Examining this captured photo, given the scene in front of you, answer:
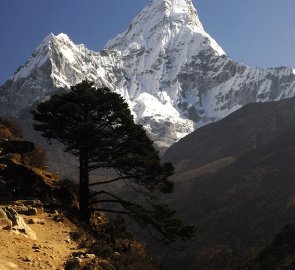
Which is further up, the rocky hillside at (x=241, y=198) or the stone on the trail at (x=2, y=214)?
the rocky hillside at (x=241, y=198)

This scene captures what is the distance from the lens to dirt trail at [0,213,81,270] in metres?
15.6

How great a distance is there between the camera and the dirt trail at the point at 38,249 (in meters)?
15.6

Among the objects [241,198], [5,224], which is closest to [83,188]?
[5,224]

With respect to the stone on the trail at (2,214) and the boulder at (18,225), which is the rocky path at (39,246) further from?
the stone on the trail at (2,214)

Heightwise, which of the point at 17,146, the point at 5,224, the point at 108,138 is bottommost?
the point at 5,224

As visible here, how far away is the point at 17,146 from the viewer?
87.2 ft

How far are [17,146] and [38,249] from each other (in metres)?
10.5

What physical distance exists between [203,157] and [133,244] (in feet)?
544

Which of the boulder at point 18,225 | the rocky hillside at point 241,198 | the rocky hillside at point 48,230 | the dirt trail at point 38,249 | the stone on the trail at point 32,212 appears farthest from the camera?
the rocky hillside at point 241,198

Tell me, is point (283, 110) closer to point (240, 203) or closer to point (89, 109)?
point (240, 203)

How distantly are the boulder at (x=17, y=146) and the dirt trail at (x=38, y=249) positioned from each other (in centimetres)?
658

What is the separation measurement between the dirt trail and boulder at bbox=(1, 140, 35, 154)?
21.6 ft

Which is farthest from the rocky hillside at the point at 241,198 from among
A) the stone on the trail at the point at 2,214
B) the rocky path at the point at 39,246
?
the stone on the trail at the point at 2,214

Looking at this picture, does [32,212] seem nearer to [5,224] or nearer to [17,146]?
[5,224]
